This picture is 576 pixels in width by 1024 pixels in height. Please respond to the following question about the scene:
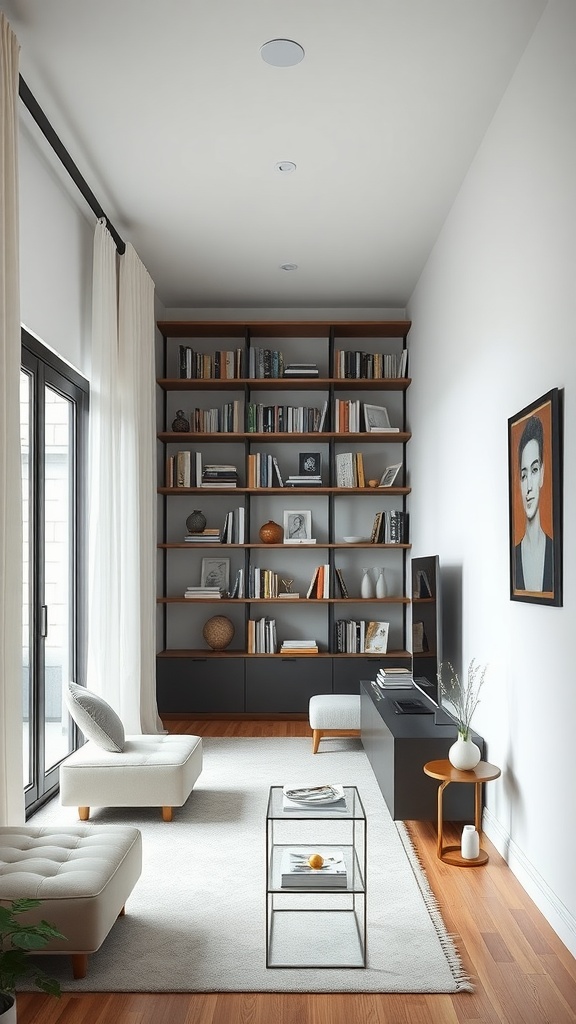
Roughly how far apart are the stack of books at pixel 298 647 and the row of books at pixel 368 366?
2.09 meters

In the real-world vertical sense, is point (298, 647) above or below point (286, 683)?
above

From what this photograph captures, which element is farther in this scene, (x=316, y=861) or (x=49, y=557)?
(x=49, y=557)

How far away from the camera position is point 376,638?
6801 mm

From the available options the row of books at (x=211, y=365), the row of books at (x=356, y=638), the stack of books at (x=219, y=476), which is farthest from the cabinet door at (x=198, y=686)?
the row of books at (x=211, y=365)

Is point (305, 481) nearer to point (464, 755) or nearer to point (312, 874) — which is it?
point (464, 755)

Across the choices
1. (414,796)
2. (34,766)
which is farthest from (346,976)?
(34,766)

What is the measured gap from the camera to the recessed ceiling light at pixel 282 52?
11.0 feet

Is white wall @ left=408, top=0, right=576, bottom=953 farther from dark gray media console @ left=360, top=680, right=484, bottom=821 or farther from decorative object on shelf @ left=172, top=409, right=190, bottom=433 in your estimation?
decorative object on shelf @ left=172, top=409, right=190, bottom=433

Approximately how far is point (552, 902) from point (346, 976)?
83 centimetres

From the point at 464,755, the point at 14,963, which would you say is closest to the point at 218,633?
the point at 464,755

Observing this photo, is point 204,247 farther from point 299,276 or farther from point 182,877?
point 182,877

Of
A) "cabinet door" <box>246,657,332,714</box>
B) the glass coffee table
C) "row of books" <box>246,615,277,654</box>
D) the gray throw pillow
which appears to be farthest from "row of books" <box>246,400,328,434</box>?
the glass coffee table

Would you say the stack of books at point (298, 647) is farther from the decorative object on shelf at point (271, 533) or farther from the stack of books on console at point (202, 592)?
the decorative object on shelf at point (271, 533)

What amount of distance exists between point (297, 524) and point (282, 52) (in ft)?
13.5
